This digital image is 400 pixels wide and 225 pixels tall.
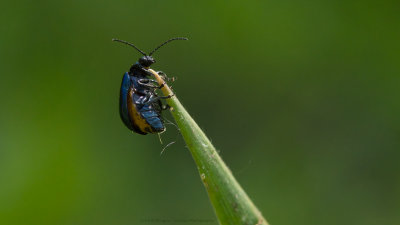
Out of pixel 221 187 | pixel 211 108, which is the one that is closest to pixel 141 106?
pixel 221 187

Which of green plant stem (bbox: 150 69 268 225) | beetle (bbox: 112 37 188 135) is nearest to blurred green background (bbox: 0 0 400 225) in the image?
beetle (bbox: 112 37 188 135)

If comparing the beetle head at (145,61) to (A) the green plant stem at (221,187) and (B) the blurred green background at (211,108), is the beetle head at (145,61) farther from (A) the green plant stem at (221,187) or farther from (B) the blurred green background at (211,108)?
(A) the green plant stem at (221,187)

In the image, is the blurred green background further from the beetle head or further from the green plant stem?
the green plant stem

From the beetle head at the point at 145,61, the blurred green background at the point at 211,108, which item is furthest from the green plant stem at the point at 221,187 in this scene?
the blurred green background at the point at 211,108

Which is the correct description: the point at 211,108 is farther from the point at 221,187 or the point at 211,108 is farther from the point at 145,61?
the point at 221,187

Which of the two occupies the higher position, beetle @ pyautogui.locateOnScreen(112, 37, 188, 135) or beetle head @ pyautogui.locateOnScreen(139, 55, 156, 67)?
beetle head @ pyautogui.locateOnScreen(139, 55, 156, 67)
